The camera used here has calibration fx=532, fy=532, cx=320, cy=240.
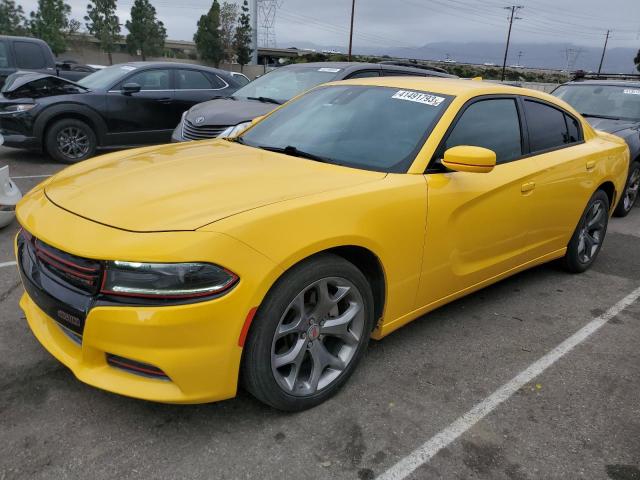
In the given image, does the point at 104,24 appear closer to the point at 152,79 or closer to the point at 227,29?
the point at 227,29

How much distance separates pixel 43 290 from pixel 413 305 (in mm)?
1882

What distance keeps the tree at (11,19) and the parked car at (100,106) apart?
51.2 meters

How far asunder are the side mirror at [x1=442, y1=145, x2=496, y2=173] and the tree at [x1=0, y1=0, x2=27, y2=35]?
58.5 meters

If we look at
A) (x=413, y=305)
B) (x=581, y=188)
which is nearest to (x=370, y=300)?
(x=413, y=305)

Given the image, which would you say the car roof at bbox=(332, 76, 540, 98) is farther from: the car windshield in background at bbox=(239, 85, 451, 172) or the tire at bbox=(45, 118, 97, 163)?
the tire at bbox=(45, 118, 97, 163)

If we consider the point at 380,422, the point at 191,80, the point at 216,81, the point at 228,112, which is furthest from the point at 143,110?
the point at 380,422

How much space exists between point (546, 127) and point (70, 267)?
339 centimetres

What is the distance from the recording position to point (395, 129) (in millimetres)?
3119

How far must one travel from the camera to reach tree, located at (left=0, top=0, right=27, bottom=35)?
50094mm

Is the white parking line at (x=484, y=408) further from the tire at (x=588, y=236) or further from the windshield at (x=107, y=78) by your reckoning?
the windshield at (x=107, y=78)

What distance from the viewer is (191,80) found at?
916 cm

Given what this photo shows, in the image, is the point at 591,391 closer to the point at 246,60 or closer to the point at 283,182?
the point at 283,182

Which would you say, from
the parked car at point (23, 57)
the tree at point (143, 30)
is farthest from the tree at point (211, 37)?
the parked car at point (23, 57)

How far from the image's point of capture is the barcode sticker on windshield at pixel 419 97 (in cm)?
322
